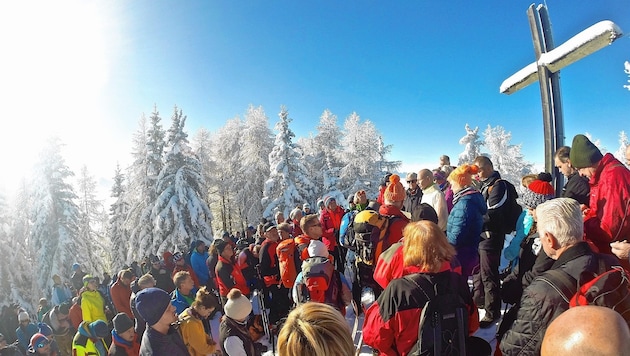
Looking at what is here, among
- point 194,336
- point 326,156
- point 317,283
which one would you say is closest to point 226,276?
point 194,336

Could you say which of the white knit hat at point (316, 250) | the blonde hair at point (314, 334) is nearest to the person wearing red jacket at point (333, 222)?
the white knit hat at point (316, 250)

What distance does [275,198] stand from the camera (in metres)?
25.9

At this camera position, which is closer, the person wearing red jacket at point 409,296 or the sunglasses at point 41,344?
the person wearing red jacket at point 409,296

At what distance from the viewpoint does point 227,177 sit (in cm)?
3231

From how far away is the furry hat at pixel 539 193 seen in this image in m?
3.70

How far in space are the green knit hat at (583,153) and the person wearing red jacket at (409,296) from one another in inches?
70.4

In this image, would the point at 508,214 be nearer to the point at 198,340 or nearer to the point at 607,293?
the point at 607,293

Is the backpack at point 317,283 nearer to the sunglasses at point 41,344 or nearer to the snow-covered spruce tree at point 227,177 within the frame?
the sunglasses at point 41,344

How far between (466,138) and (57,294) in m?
34.6

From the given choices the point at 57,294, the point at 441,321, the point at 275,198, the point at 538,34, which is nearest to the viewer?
the point at 441,321

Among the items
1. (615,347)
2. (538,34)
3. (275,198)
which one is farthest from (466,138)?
(615,347)

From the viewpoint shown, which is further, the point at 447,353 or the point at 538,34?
the point at 538,34

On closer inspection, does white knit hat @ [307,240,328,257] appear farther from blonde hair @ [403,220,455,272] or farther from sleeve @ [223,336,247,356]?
blonde hair @ [403,220,455,272]

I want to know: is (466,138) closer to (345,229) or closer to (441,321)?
(345,229)
